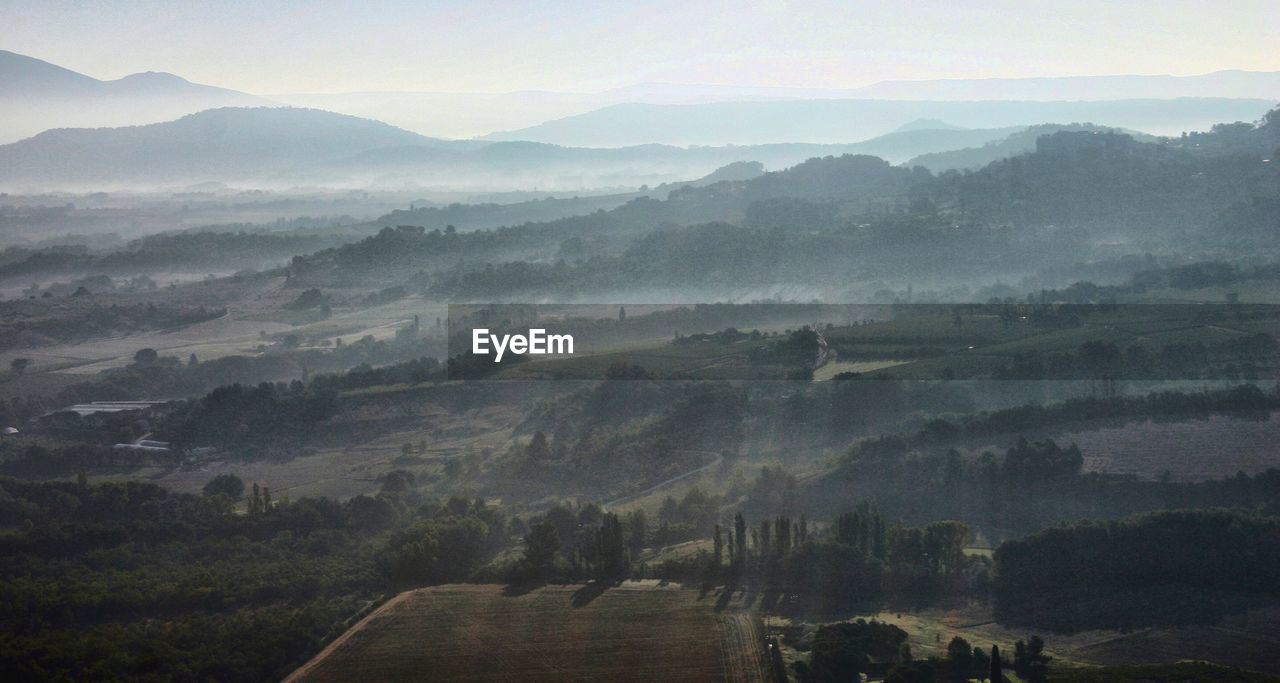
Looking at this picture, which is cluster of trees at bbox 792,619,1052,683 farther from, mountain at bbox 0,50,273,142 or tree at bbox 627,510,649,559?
mountain at bbox 0,50,273,142

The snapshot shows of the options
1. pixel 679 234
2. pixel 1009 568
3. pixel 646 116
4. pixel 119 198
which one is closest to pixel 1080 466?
pixel 1009 568

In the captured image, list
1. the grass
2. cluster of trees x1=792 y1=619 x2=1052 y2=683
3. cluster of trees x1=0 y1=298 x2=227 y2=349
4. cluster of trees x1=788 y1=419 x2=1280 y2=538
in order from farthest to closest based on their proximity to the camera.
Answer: cluster of trees x1=0 y1=298 x2=227 y2=349
cluster of trees x1=788 y1=419 x2=1280 y2=538
the grass
cluster of trees x1=792 y1=619 x2=1052 y2=683

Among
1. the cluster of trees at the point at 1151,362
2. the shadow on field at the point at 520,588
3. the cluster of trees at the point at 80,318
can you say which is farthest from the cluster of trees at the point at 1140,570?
the cluster of trees at the point at 80,318

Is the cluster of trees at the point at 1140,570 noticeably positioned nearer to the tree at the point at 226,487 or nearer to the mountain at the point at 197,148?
the tree at the point at 226,487

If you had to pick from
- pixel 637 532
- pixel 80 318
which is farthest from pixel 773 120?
pixel 637 532

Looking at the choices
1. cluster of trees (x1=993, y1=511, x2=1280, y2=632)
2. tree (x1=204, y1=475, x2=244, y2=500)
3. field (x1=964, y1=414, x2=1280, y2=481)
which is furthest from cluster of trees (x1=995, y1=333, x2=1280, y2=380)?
tree (x1=204, y1=475, x2=244, y2=500)

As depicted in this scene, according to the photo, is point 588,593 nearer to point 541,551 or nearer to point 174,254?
point 541,551
